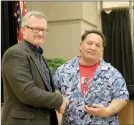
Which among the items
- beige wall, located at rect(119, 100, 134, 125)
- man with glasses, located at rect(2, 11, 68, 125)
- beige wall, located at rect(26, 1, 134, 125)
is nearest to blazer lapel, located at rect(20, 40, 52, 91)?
man with glasses, located at rect(2, 11, 68, 125)

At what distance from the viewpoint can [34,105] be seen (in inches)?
61.3

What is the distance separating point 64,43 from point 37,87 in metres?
3.80

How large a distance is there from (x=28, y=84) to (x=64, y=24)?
395 centimetres

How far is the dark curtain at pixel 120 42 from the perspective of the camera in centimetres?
586

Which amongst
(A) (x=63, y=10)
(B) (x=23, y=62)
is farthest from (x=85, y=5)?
(B) (x=23, y=62)

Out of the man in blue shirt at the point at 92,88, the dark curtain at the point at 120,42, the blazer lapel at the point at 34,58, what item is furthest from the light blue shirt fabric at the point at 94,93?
the dark curtain at the point at 120,42

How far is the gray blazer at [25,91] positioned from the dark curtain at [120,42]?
4397 millimetres

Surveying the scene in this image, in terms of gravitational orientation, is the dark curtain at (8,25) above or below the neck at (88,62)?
above


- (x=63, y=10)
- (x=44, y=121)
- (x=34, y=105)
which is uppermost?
(x=63, y=10)

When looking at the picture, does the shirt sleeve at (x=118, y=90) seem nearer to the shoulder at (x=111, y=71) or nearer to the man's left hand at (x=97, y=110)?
the shoulder at (x=111, y=71)

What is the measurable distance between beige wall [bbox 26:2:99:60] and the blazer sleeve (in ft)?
12.0

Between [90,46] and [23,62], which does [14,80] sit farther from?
[90,46]

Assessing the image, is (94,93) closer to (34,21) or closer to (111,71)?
(111,71)

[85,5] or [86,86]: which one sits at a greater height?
[85,5]
